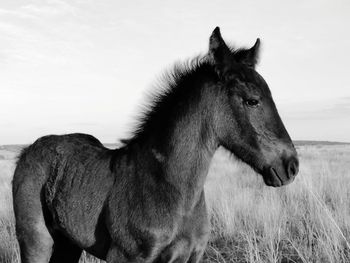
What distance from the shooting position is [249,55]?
11.9 feet

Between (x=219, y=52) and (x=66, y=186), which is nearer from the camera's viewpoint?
(x=219, y=52)

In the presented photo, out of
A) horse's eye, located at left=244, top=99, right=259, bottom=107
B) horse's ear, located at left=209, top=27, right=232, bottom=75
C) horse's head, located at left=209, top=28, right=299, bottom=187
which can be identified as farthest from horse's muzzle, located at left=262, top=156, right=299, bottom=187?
horse's ear, located at left=209, top=27, right=232, bottom=75

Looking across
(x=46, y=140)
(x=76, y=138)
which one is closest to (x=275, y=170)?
(x=76, y=138)

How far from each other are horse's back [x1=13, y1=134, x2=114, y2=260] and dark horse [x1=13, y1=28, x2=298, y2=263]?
13 mm

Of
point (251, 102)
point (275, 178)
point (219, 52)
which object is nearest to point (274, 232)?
point (275, 178)

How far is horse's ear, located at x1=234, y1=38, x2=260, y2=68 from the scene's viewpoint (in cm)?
357

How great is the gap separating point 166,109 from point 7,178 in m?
16.1

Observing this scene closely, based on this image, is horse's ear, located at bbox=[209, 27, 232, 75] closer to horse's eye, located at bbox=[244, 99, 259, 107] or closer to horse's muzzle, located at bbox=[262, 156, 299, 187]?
horse's eye, located at bbox=[244, 99, 259, 107]

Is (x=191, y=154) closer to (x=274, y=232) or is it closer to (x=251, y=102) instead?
(x=251, y=102)

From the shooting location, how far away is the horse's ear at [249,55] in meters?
3.57

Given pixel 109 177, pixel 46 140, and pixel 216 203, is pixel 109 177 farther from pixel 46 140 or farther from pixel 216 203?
pixel 216 203

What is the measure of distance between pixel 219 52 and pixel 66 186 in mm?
2032

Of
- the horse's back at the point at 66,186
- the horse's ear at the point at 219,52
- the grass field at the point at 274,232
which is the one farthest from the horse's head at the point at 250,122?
the grass field at the point at 274,232

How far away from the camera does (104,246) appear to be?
361 cm
